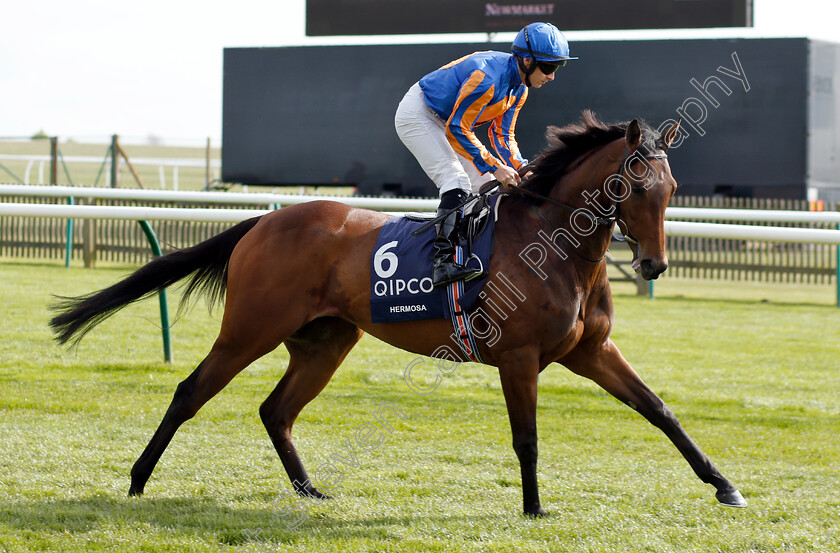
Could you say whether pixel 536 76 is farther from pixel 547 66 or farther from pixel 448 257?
pixel 448 257

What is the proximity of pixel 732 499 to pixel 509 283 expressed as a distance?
1.23m

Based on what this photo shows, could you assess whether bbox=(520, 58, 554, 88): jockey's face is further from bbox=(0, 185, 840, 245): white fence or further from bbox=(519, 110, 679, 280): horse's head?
bbox=(0, 185, 840, 245): white fence

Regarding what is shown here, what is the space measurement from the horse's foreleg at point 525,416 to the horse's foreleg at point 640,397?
36 centimetres

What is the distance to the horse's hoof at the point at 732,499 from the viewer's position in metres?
3.56

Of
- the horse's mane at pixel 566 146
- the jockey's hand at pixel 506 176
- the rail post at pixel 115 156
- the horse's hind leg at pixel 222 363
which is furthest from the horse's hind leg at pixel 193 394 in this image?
the rail post at pixel 115 156

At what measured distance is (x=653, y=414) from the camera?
3689mm

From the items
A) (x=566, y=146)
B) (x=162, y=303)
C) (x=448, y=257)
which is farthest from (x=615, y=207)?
(x=162, y=303)

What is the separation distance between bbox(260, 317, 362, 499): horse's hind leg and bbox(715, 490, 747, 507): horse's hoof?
1692mm

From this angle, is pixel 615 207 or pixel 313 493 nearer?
pixel 615 207

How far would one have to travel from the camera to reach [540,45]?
368 cm

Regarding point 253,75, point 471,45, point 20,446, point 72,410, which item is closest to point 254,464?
point 20,446

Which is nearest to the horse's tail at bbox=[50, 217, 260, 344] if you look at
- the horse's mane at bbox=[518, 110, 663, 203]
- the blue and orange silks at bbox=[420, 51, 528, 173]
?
the blue and orange silks at bbox=[420, 51, 528, 173]

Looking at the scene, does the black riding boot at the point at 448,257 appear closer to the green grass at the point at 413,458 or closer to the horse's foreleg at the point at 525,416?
the horse's foreleg at the point at 525,416

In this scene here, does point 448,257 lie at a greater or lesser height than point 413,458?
greater
